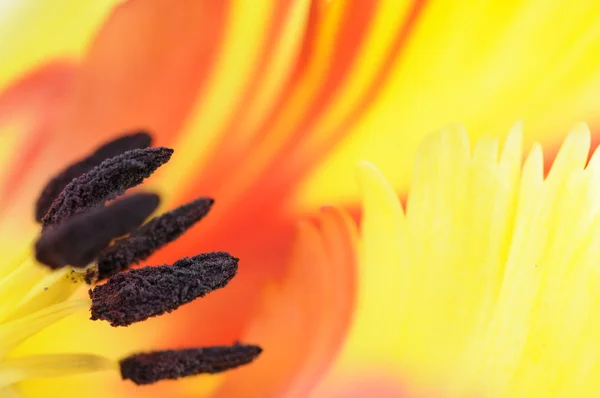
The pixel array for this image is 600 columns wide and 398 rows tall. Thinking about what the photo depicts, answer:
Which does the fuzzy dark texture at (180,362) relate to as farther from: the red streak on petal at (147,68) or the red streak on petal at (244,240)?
the red streak on petal at (147,68)

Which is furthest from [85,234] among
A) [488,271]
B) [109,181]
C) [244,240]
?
[488,271]

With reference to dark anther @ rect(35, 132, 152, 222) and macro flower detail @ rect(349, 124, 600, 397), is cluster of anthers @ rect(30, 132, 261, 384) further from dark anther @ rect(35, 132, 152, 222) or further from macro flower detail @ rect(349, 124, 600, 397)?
macro flower detail @ rect(349, 124, 600, 397)

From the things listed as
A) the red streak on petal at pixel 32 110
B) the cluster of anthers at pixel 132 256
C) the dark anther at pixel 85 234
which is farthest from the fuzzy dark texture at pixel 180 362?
the red streak on petal at pixel 32 110

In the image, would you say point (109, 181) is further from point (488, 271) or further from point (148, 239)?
point (488, 271)

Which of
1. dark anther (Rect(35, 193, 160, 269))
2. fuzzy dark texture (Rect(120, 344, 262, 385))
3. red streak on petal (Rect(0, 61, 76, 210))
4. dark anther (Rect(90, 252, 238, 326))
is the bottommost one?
fuzzy dark texture (Rect(120, 344, 262, 385))

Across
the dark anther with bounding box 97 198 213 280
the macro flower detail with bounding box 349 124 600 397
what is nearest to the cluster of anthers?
the dark anther with bounding box 97 198 213 280
